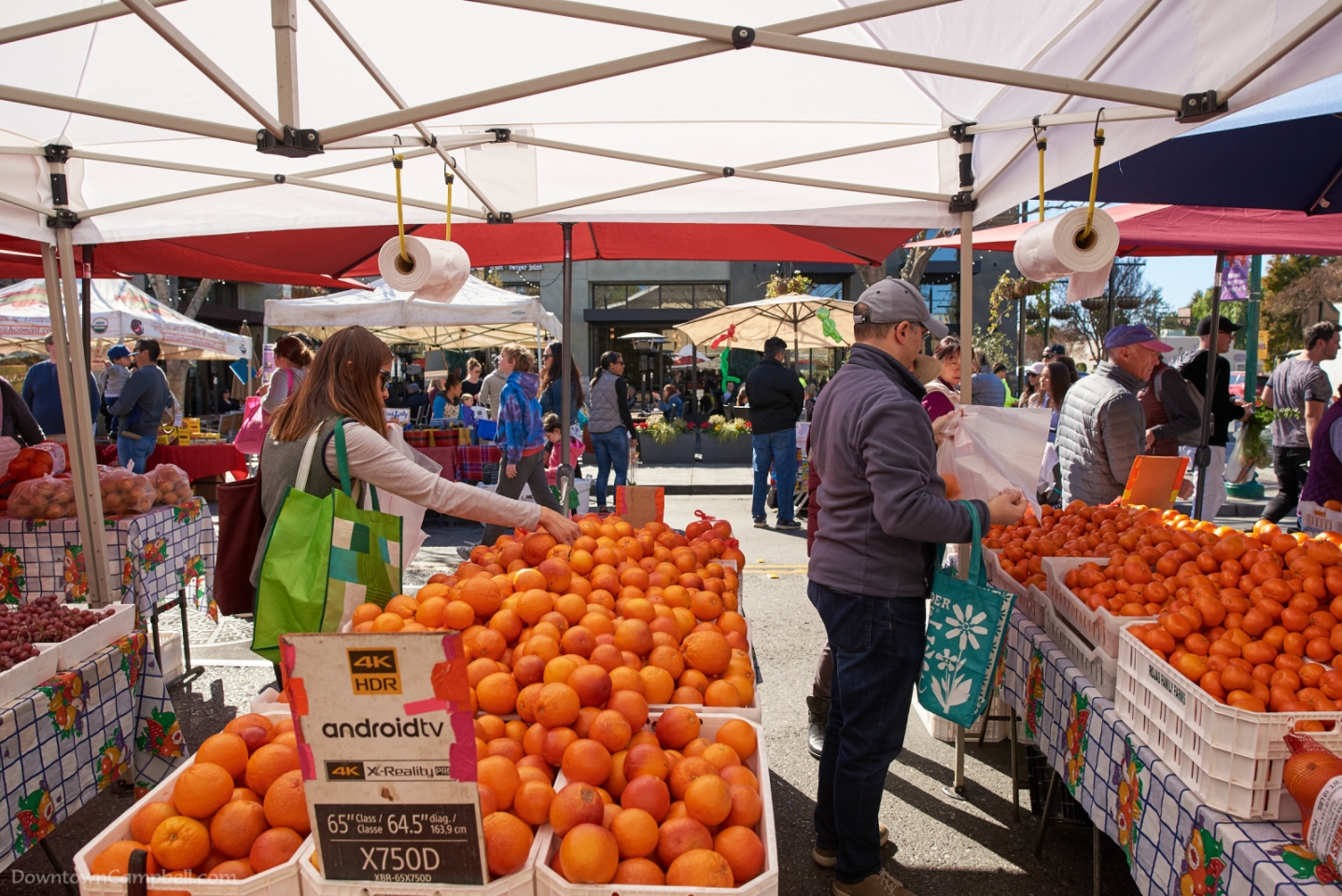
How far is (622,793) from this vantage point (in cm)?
175

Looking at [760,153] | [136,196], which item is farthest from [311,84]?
[760,153]

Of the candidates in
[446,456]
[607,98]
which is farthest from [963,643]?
[446,456]

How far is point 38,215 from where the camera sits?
388cm

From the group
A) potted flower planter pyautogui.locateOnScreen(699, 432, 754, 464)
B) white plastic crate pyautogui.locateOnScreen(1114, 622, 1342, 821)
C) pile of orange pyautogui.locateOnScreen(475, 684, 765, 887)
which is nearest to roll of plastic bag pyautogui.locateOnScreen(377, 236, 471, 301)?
pile of orange pyautogui.locateOnScreen(475, 684, 765, 887)

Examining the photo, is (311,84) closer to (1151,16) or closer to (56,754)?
(56,754)

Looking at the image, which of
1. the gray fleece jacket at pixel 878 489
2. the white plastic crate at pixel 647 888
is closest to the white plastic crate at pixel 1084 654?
the gray fleece jacket at pixel 878 489

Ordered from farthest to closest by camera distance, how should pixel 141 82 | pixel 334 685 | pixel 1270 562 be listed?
pixel 141 82
pixel 1270 562
pixel 334 685

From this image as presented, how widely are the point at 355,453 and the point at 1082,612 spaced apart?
2502mm

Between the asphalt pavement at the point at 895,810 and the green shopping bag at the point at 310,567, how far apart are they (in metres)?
1.19

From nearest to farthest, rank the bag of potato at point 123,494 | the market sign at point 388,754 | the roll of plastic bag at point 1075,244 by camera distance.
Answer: the market sign at point 388,754 < the roll of plastic bag at point 1075,244 < the bag of potato at point 123,494

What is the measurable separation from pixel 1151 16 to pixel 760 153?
2.02 meters

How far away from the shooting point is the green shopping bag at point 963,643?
2623 mm

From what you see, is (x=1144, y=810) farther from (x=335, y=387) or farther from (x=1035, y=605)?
(x=335, y=387)

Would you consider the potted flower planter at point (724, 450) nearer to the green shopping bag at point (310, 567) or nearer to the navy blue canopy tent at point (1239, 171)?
the navy blue canopy tent at point (1239, 171)
